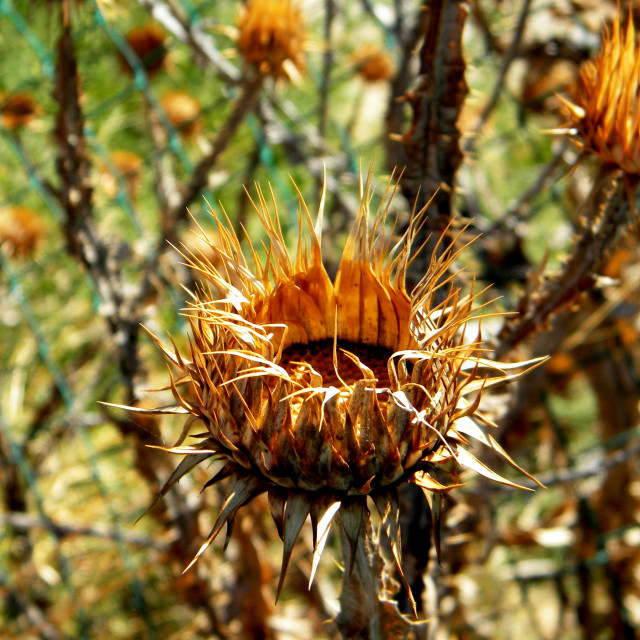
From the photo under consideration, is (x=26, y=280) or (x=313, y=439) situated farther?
(x=26, y=280)

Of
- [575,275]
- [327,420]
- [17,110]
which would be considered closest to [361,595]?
[327,420]

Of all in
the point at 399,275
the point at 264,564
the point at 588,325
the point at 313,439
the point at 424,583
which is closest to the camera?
the point at 313,439

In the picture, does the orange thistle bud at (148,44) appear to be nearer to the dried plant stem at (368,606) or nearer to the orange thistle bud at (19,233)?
the orange thistle bud at (19,233)

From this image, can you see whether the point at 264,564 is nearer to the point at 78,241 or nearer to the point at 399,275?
the point at 78,241

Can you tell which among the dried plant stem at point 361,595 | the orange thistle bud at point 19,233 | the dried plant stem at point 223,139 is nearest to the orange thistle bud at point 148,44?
the orange thistle bud at point 19,233

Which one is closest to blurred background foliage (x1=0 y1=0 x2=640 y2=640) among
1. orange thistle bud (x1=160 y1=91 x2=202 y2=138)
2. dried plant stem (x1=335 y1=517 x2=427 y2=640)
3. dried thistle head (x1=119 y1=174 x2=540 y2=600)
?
orange thistle bud (x1=160 y1=91 x2=202 y2=138)

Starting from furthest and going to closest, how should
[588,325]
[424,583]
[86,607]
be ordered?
[86,607] < [588,325] < [424,583]

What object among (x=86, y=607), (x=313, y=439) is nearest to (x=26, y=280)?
(x=86, y=607)
